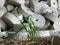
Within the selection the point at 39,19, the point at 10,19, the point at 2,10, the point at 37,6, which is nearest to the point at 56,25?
the point at 39,19

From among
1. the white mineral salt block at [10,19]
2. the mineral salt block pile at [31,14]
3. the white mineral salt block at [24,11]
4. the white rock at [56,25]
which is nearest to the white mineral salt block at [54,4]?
the mineral salt block pile at [31,14]

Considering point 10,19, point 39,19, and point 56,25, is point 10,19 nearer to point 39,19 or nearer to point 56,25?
point 39,19

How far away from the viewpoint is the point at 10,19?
8.55 ft

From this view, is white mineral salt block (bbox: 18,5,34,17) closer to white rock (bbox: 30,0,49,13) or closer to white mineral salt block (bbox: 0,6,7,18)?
white rock (bbox: 30,0,49,13)

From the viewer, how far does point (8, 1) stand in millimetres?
2771

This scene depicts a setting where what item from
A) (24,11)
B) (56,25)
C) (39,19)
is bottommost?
(56,25)

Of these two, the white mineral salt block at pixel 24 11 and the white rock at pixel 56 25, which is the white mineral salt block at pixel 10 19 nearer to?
the white mineral salt block at pixel 24 11

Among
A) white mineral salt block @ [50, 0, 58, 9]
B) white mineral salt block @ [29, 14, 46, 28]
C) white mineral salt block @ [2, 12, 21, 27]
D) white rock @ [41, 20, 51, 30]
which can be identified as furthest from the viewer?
white mineral salt block @ [50, 0, 58, 9]

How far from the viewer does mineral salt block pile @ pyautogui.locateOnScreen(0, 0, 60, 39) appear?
8.61ft

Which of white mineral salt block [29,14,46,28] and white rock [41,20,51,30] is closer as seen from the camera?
white mineral salt block [29,14,46,28]

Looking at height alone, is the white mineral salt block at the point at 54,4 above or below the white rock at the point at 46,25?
above

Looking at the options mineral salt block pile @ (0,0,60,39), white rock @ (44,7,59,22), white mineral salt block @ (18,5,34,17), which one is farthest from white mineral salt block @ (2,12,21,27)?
white rock @ (44,7,59,22)

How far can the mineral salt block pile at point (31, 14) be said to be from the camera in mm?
2623

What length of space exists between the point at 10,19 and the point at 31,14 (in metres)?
0.35
